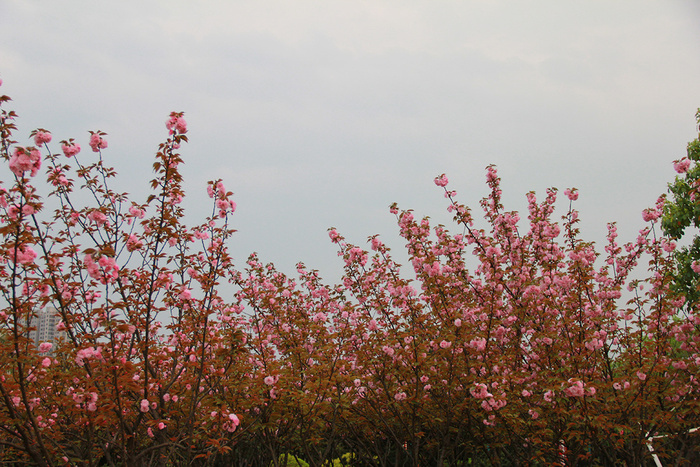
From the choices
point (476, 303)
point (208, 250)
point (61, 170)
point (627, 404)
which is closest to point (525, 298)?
point (476, 303)

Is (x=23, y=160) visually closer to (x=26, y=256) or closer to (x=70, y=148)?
(x=26, y=256)

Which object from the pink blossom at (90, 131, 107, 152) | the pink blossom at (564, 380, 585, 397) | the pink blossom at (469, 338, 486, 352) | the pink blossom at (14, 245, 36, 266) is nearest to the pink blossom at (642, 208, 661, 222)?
the pink blossom at (469, 338, 486, 352)

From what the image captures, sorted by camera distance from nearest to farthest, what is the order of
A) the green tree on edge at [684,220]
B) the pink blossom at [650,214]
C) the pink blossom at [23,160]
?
1. the pink blossom at [23,160]
2. the pink blossom at [650,214]
3. the green tree on edge at [684,220]

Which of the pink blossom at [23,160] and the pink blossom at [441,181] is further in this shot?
the pink blossom at [441,181]

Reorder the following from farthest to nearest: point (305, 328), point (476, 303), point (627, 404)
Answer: point (305, 328) → point (476, 303) → point (627, 404)

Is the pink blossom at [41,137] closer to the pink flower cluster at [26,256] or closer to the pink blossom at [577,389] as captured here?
the pink flower cluster at [26,256]

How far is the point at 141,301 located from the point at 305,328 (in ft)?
10.3

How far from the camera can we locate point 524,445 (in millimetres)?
7289

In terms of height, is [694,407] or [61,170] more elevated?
[61,170]

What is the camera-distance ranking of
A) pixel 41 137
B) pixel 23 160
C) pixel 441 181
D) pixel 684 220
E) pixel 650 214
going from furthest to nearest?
pixel 684 220
pixel 441 181
pixel 650 214
pixel 41 137
pixel 23 160

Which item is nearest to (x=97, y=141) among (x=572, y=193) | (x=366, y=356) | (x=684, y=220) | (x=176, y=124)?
(x=176, y=124)

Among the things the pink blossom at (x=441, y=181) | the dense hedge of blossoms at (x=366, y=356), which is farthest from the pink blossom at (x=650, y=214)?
the pink blossom at (x=441, y=181)

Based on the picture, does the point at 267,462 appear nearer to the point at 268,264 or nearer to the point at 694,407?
the point at 268,264

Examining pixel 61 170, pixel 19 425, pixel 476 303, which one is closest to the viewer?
pixel 19 425
